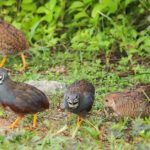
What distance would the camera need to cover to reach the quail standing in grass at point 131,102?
26.9 ft

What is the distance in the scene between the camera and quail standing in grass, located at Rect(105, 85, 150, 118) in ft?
26.9

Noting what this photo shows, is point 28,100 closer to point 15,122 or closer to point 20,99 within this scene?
point 20,99

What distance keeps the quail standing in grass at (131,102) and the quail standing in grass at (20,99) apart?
0.76 metres

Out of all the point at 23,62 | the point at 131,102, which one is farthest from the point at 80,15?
the point at 131,102

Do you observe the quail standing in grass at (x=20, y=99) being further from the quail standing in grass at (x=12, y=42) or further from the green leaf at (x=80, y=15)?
the green leaf at (x=80, y=15)

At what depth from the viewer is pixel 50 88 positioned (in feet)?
31.1

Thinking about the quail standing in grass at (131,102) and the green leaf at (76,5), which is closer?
the quail standing in grass at (131,102)

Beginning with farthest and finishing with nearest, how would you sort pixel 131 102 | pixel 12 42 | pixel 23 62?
pixel 23 62 → pixel 12 42 → pixel 131 102

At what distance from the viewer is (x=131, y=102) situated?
27.0 feet

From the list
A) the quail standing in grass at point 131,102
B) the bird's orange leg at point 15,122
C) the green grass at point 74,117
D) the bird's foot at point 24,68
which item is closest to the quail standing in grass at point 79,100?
the green grass at point 74,117

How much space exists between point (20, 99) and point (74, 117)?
81 cm

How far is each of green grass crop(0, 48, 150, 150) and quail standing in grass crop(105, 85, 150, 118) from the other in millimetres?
101

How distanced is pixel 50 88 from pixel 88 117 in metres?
1.16

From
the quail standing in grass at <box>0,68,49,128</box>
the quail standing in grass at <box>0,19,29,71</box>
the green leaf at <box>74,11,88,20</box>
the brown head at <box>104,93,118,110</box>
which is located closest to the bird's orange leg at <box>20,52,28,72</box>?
the quail standing in grass at <box>0,19,29,71</box>
